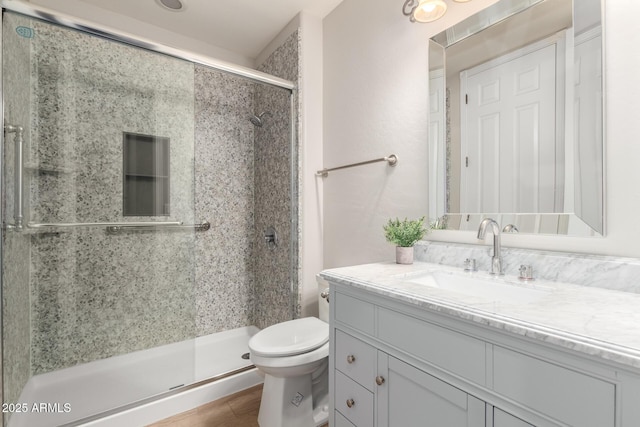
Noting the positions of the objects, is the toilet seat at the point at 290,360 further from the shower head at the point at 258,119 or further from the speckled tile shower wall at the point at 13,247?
the shower head at the point at 258,119

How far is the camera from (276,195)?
233 cm

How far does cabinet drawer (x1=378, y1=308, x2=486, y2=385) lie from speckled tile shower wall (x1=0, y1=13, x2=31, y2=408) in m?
1.64

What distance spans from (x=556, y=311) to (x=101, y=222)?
91.4 inches

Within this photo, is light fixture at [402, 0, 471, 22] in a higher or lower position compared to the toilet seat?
higher

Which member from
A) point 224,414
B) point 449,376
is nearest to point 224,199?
point 224,414

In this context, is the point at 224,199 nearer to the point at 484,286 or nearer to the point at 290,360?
the point at 290,360

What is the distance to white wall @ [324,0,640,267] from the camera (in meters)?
0.88

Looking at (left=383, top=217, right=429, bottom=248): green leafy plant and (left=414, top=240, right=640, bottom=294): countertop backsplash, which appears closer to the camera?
(left=414, top=240, right=640, bottom=294): countertop backsplash

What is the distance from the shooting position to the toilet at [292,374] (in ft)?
4.52

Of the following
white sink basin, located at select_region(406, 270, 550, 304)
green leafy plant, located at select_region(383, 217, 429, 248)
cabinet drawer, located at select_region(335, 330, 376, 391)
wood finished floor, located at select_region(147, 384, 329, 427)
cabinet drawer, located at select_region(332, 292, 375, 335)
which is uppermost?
green leafy plant, located at select_region(383, 217, 429, 248)

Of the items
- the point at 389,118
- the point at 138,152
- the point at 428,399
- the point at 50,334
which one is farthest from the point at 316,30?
the point at 50,334

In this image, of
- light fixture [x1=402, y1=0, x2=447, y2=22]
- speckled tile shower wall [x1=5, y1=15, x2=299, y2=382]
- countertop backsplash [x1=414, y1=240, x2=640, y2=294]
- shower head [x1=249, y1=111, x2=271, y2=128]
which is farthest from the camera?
shower head [x1=249, y1=111, x2=271, y2=128]

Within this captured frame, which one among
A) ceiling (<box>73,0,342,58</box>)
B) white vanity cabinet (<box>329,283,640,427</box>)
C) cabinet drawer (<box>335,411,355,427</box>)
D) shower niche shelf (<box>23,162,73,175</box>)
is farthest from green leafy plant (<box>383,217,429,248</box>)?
shower niche shelf (<box>23,162,73,175</box>)

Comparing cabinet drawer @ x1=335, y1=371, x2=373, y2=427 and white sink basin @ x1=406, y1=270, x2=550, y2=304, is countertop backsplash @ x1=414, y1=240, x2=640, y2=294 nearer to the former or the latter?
white sink basin @ x1=406, y1=270, x2=550, y2=304
